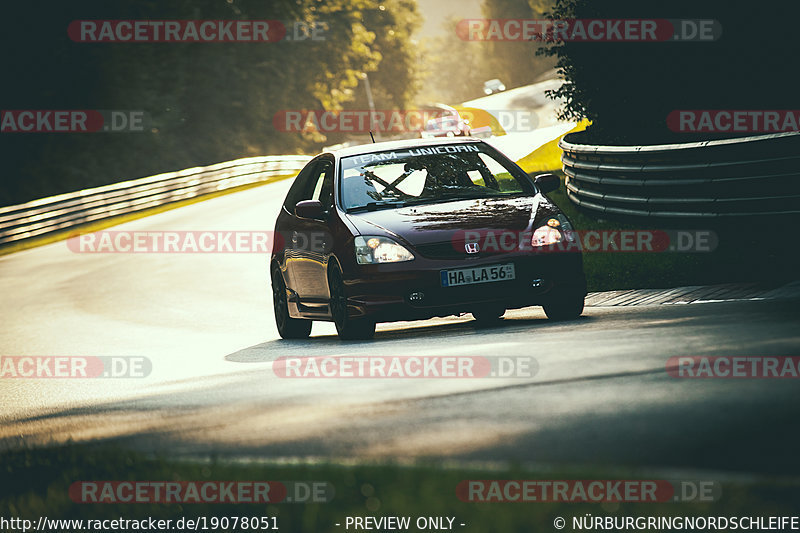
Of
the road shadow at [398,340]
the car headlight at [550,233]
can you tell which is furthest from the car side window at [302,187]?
the car headlight at [550,233]

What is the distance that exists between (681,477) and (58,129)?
51.0 meters

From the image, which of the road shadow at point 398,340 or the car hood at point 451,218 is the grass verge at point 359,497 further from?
the car hood at point 451,218

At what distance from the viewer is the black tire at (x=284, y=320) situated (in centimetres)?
1202

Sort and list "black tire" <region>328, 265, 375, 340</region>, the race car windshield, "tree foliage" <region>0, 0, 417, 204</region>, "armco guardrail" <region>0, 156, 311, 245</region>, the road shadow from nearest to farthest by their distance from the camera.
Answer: the road shadow
"black tire" <region>328, 265, 375, 340</region>
the race car windshield
"armco guardrail" <region>0, 156, 311, 245</region>
"tree foliage" <region>0, 0, 417, 204</region>

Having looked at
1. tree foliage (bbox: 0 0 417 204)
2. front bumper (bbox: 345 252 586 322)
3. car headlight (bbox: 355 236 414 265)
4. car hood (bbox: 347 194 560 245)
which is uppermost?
tree foliage (bbox: 0 0 417 204)

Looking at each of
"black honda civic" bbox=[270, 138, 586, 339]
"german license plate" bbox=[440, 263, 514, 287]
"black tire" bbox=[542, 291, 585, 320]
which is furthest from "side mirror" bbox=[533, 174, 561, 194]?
"german license plate" bbox=[440, 263, 514, 287]

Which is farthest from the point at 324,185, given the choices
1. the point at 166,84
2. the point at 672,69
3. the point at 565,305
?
the point at 166,84

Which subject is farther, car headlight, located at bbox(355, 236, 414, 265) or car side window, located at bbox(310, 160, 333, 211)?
car side window, located at bbox(310, 160, 333, 211)

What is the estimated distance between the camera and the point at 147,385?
959 centimetres

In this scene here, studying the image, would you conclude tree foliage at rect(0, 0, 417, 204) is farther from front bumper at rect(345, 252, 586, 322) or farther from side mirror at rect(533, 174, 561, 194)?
front bumper at rect(345, 252, 586, 322)

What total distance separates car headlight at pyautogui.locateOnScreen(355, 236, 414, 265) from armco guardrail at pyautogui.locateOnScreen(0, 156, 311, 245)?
26.2m

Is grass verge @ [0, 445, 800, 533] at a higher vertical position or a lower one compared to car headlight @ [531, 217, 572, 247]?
lower

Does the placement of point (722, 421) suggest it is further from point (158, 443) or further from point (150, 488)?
point (158, 443)

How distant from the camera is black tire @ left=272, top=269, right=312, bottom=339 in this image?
39.4 ft
